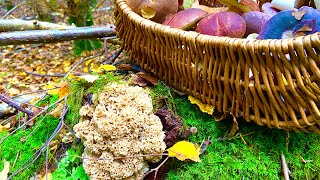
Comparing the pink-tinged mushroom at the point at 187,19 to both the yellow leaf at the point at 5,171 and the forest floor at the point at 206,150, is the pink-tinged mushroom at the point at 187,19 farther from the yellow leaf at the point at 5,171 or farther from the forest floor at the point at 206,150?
the yellow leaf at the point at 5,171

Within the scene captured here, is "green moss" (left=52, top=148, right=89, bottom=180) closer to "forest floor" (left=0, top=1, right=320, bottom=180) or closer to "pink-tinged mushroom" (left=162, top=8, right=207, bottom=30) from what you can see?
"forest floor" (left=0, top=1, right=320, bottom=180)

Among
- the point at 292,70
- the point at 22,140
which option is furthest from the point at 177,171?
the point at 22,140

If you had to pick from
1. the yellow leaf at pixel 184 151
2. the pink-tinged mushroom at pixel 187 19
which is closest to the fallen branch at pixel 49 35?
the pink-tinged mushroom at pixel 187 19

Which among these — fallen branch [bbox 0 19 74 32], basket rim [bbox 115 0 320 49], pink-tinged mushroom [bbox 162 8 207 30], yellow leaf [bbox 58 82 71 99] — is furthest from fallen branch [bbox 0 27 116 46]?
pink-tinged mushroom [bbox 162 8 207 30]

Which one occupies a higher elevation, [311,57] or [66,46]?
[311,57]

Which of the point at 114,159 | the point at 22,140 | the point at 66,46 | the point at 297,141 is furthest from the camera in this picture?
the point at 66,46

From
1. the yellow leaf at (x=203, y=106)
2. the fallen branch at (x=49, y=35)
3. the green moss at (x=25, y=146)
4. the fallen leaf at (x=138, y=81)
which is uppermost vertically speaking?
the fallen branch at (x=49, y=35)

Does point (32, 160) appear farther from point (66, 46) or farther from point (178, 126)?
point (66, 46)
